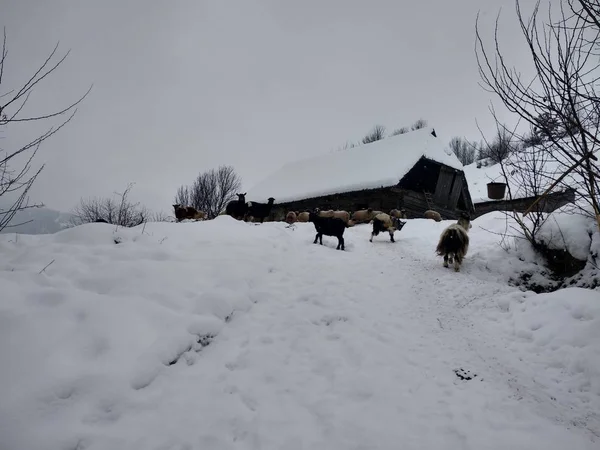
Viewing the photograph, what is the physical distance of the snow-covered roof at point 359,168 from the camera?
17969mm

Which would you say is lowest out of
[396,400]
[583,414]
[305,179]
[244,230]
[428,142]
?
[583,414]

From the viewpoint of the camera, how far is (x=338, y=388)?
3154mm

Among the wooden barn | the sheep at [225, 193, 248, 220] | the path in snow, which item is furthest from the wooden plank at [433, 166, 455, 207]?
the path in snow

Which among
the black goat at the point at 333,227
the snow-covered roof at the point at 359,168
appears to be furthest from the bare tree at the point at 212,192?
the black goat at the point at 333,227

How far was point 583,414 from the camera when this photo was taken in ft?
9.77

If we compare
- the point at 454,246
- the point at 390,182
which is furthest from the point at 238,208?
the point at 454,246

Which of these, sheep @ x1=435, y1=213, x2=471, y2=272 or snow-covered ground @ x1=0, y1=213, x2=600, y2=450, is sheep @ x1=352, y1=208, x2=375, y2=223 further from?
snow-covered ground @ x1=0, y1=213, x2=600, y2=450

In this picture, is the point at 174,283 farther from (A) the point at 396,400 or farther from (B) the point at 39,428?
(A) the point at 396,400

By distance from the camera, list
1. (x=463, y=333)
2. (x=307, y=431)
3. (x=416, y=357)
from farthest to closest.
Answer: (x=463, y=333)
(x=416, y=357)
(x=307, y=431)

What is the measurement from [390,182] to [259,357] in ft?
47.7

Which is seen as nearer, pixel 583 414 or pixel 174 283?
pixel 583 414

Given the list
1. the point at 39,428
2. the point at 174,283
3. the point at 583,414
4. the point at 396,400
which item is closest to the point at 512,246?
the point at 583,414

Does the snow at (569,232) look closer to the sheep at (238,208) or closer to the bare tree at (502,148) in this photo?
the bare tree at (502,148)

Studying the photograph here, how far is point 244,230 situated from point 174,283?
3.96m
